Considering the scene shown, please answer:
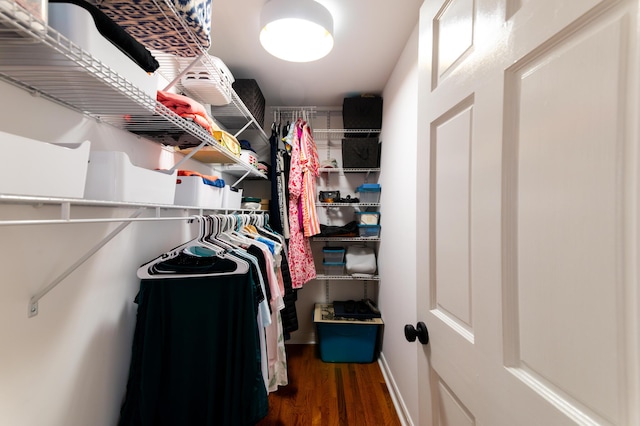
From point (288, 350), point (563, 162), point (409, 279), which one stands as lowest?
point (288, 350)

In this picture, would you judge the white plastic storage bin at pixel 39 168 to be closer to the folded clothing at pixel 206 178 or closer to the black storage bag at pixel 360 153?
the folded clothing at pixel 206 178

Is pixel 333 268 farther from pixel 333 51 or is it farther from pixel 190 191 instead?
pixel 333 51

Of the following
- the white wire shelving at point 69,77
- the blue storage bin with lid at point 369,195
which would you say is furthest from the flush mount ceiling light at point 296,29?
the blue storage bin with lid at point 369,195

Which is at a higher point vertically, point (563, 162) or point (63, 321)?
point (563, 162)

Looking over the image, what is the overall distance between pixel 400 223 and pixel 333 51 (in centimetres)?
126

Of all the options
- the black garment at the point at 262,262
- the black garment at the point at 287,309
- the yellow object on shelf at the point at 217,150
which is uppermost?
the yellow object on shelf at the point at 217,150

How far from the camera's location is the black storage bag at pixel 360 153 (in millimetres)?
2428

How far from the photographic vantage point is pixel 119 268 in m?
1.05

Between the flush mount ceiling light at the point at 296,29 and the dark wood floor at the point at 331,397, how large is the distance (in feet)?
7.44

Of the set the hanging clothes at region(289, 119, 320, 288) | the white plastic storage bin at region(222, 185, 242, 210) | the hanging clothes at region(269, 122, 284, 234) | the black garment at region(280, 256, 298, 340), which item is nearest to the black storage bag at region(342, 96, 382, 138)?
the hanging clothes at region(289, 119, 320, 288)

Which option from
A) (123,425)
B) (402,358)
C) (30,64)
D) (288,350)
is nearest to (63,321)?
(123,425)

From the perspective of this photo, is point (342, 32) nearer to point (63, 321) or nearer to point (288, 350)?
point (63, 321)

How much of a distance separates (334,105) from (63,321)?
2.48m

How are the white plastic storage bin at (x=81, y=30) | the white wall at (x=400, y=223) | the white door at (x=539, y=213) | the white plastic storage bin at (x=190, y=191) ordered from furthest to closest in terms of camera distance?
the white wall at (x=400, y=223), the white plastic storage bin at (x=190, y=191), the white plastic storage bin at (x=81, y=30), the white door at (x=539, y=213)
